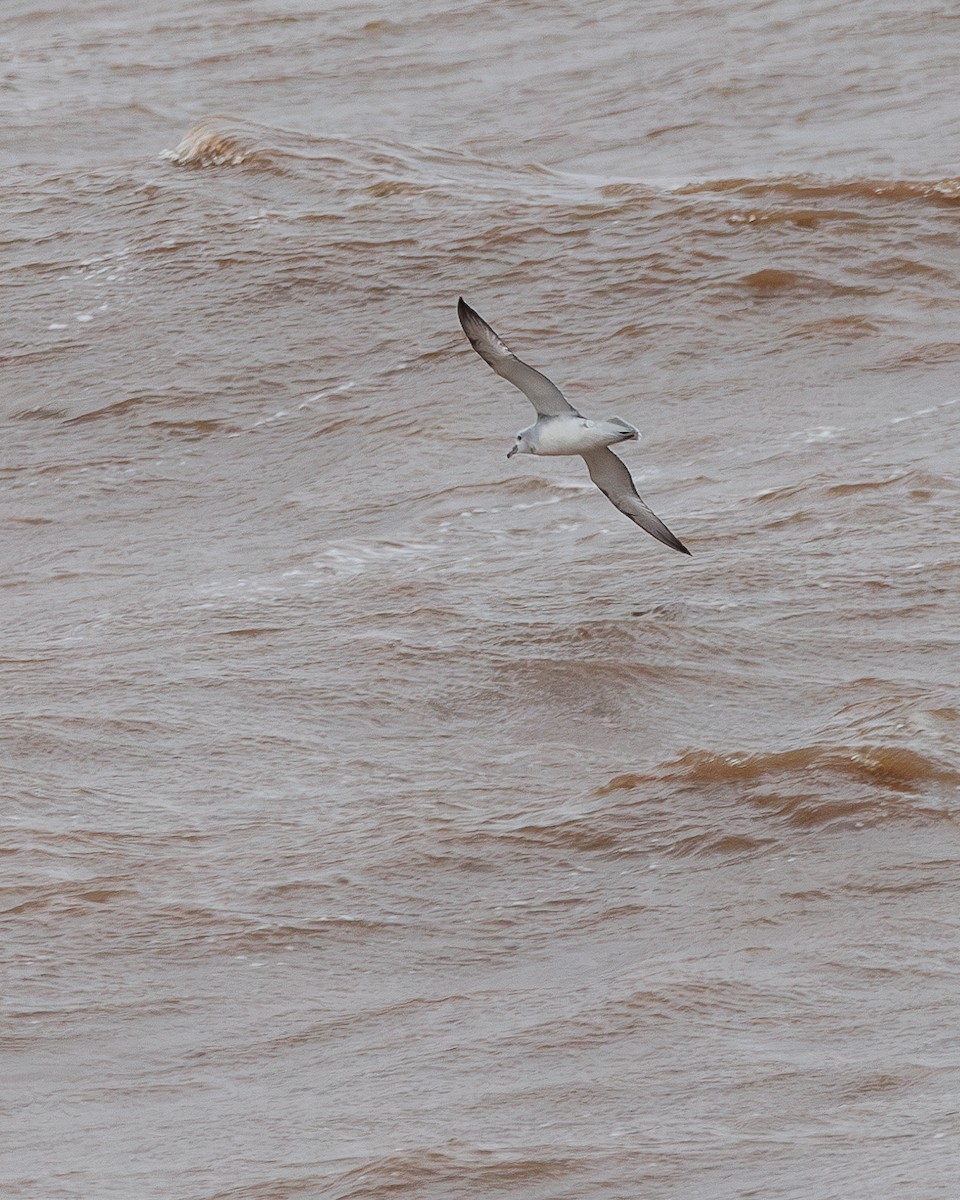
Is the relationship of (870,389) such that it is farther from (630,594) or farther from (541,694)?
(541,694)

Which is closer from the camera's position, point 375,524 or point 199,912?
point 199,912

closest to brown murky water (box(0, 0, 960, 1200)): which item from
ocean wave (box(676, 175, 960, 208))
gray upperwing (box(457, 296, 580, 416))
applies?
ocean wave (box(676, 175, 960, 208))

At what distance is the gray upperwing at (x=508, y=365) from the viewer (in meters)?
7.57

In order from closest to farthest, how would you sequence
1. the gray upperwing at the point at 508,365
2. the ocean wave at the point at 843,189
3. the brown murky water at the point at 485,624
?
1. the brown murky water at the point at 485,624
2. the gray upperwing at the point at 508,365
3. the ocean wave at the point at 843,189

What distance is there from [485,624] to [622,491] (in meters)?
0.75

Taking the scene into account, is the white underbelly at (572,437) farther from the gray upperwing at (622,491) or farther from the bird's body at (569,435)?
the gray upperwing at (622,491)

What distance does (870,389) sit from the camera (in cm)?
1055

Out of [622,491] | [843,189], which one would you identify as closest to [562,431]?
[622,491]

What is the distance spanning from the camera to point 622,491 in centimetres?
863

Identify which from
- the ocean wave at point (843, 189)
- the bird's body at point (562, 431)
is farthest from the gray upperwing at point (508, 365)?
the ocean wave at point (843, 189)

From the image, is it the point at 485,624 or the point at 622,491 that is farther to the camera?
the point at 485,624

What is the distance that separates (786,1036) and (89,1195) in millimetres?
1883

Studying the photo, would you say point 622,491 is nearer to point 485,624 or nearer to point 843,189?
point 485,624

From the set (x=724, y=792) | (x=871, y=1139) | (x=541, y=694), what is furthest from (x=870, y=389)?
(x=871, y=1139)
